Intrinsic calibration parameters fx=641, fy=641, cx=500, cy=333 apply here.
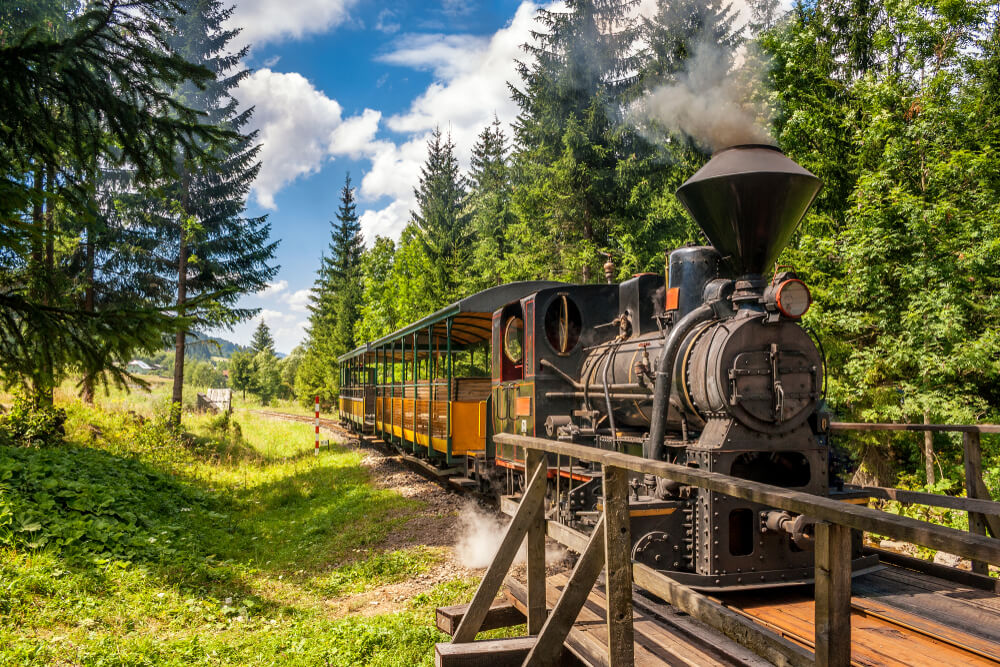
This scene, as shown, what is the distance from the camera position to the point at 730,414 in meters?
4.54

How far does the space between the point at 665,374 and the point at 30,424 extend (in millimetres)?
9660

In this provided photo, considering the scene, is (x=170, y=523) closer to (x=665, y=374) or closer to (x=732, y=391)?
(x=665, y=374)

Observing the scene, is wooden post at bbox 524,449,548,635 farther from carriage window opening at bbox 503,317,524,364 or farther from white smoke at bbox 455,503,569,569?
carriage window opening at bbox 503,317,524,364

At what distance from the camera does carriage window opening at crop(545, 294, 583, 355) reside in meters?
7.39

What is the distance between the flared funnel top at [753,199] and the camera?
16.0ft

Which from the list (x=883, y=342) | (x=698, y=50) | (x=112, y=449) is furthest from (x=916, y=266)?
(x=112, y=449)

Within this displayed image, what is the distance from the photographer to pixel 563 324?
7414 millimetres

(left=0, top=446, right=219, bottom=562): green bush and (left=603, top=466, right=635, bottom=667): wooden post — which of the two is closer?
(left=603, top=466, right=635, bottom=667): wooden post

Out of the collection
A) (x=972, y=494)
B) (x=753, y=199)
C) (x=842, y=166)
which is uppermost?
(x=842, y=166)

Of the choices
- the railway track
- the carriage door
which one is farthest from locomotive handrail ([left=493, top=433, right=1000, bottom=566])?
the carriage door

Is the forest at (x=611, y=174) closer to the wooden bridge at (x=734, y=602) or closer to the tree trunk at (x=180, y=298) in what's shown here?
the tree trunk at (x=180, y=298)

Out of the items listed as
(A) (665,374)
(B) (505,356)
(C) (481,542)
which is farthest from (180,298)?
(A) (665,374)

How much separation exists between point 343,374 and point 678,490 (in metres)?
21.8

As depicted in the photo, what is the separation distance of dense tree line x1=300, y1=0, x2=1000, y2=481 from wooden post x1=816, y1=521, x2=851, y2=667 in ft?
18.7
